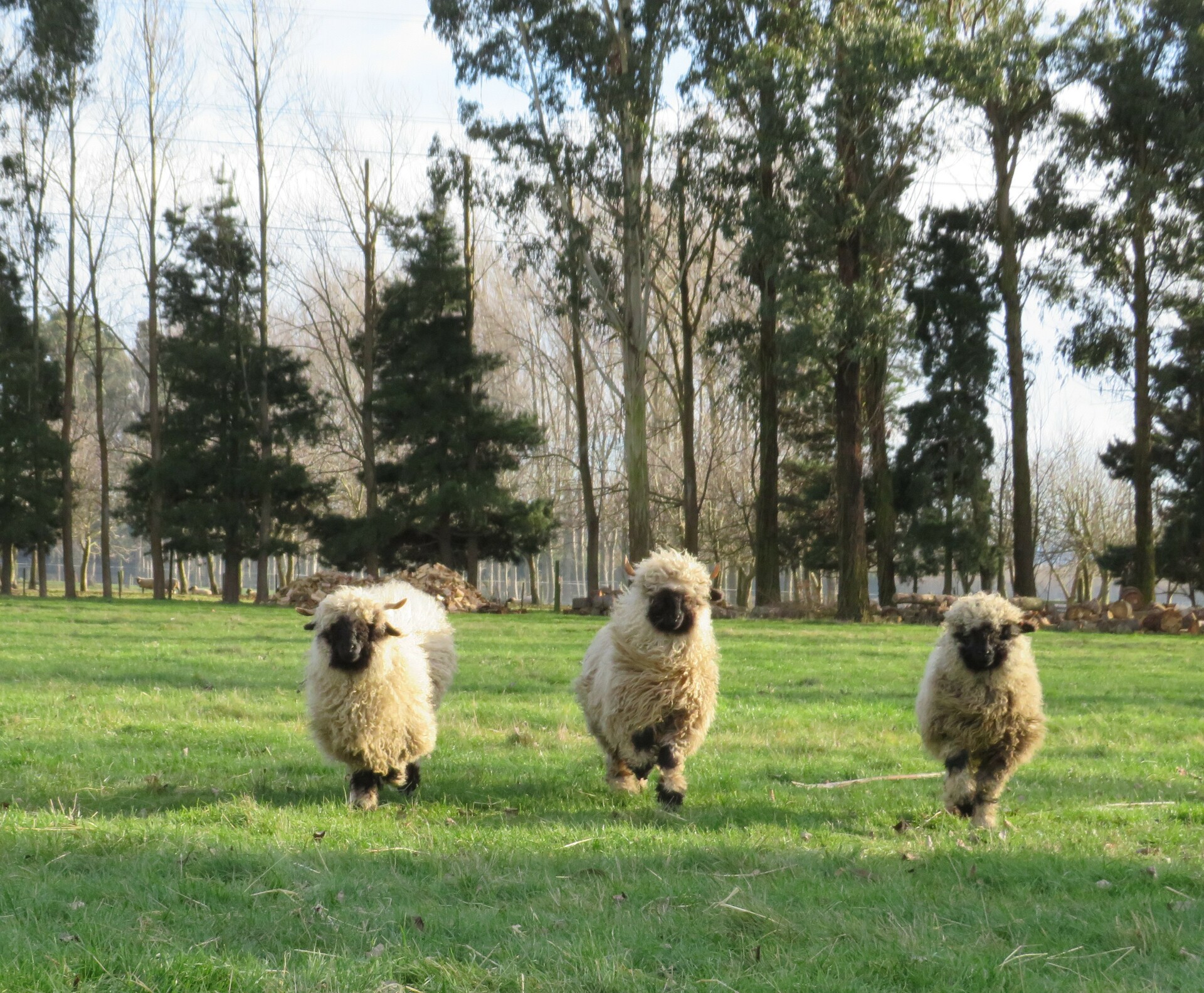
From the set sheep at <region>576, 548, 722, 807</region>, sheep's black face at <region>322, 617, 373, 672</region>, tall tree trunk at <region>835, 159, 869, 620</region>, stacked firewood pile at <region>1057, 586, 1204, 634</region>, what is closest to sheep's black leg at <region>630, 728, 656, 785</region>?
sheep at <region>576, 548, 722, 807</region>

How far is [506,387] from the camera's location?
6819 cm

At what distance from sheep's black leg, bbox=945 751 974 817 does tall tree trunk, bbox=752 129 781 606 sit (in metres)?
26.7

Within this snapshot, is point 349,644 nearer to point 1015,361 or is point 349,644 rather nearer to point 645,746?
point 645,746

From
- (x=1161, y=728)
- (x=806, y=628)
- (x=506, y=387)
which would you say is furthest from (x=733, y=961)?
(x=506, y=387)

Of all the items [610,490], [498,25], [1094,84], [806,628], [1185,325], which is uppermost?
[498,25]

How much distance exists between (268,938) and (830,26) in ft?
103

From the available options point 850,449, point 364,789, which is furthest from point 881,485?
point 364,789

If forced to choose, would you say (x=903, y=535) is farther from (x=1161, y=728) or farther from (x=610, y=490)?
(x=1161, y=728)

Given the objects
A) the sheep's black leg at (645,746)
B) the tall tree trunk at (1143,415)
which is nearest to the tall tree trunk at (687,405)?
the tall tree trunk at (1143,415)

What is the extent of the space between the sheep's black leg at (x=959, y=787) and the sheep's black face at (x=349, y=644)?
4276mm

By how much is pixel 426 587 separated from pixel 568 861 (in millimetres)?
31816

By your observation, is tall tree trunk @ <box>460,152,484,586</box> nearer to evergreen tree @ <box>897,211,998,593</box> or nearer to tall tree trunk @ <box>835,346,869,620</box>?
tall tree trunk @ <box>835,346,869,620</box>

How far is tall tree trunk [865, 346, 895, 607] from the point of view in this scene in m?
36.8

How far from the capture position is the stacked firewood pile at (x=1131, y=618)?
104 feet
